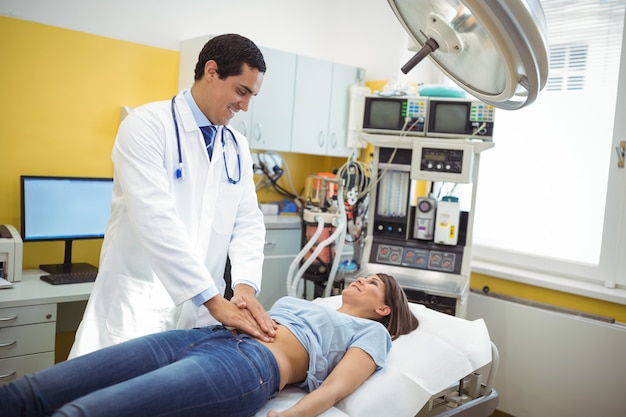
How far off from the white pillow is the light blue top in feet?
0.25

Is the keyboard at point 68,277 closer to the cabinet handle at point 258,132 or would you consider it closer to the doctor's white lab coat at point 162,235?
the doctor's white lab coat at point 162,235

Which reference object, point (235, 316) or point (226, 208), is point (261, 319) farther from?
point (226, 208)

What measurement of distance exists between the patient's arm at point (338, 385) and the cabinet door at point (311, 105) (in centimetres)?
211

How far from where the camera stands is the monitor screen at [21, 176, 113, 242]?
2570 mm

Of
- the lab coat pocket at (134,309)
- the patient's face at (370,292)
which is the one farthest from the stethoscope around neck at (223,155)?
the patient's face at (370,292)

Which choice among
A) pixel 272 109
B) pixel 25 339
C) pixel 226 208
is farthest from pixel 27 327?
pixel 272 109

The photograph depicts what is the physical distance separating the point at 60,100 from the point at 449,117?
6.62ft

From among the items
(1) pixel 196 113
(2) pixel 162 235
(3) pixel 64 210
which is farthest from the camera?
(3) pixel 64 210

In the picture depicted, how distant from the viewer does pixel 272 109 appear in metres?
3.44

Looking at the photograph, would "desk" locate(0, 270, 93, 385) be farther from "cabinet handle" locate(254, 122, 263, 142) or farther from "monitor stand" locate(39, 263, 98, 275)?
"cabinet handle" locate(254, 122, 263, 142)

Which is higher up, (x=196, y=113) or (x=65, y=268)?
(x=196, y=113)

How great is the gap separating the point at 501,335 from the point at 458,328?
A: 3.70 feet

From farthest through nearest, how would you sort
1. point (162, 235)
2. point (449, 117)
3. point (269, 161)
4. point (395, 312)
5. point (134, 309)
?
1. point (269, 161)
2. point (449, 117)
3. point (395, 312)
4. point (134, 309)
5. point (162, 235)

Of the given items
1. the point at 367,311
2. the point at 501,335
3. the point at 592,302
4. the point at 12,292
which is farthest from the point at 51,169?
the point at 592,302
